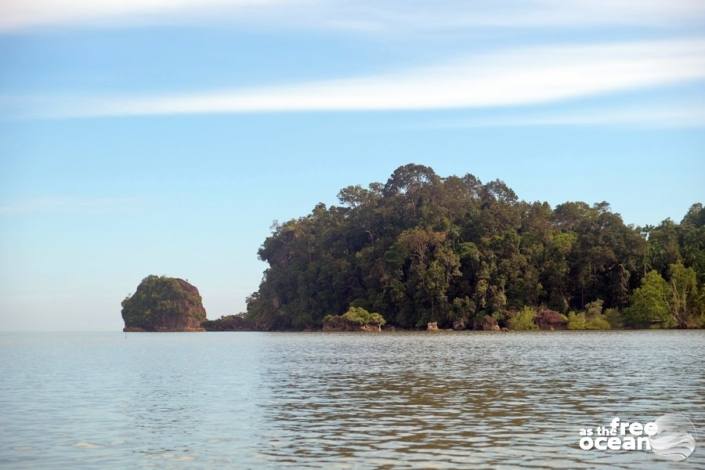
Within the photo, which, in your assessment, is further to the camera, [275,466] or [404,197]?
[404,197]

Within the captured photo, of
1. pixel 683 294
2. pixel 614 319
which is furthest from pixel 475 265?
pixel 683 294

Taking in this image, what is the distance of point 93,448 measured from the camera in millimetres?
19844

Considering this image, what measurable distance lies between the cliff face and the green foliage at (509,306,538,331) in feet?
265

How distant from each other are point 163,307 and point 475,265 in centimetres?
7779

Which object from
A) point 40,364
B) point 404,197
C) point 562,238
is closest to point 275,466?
point 40,364

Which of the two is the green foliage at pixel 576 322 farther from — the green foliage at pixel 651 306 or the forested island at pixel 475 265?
the green foliage at pixel 651 306

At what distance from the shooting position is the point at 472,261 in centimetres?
12812

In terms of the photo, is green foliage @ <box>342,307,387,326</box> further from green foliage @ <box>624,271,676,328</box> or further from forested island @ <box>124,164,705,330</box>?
green foliage @ <box>624,271,676,328</box>

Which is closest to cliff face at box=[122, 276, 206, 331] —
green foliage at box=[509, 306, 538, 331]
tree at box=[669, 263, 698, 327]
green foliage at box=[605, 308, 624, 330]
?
green foliage at box=[509, 306, 538, 331]

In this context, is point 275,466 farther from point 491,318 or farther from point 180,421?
point 491,318

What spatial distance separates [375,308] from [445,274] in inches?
516

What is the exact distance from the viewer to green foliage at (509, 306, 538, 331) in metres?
120

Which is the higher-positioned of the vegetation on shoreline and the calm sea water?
the vegetation on shoreline

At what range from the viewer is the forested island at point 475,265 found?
119312 mm
